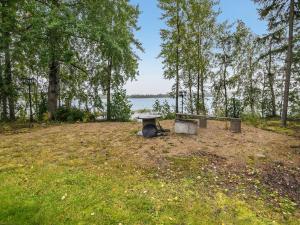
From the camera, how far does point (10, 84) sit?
9.93 metres

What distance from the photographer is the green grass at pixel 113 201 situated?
3000mm

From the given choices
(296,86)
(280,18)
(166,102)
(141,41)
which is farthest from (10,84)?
(296,86)

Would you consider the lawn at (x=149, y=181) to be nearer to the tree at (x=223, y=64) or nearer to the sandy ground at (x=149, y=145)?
the sandy ground at (x=149, y=145)

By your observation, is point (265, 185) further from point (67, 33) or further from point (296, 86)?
point (296, 86)

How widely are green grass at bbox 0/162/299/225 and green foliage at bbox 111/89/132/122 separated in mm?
7443

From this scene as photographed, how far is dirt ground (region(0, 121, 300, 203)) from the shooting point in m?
4.48

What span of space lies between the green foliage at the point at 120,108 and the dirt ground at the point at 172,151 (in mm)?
4219

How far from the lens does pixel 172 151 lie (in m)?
5.36

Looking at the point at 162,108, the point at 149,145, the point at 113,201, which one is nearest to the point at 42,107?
the point at 162,108

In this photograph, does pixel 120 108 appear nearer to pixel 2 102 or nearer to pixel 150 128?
pixel 150 128

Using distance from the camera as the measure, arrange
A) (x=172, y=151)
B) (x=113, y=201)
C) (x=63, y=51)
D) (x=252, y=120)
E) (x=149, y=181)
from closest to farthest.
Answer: (x=113, y=201) → (x=149, y=181) → (x=172, y=151) → (x=63, y=51) → (x=252, y=120)

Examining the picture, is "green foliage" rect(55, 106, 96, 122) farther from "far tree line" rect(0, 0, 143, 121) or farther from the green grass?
the green grass

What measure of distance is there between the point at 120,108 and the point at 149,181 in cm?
799

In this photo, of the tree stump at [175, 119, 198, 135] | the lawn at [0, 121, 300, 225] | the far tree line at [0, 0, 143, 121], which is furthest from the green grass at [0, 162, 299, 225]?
the far tree line at [0, 0, 143, 121]
